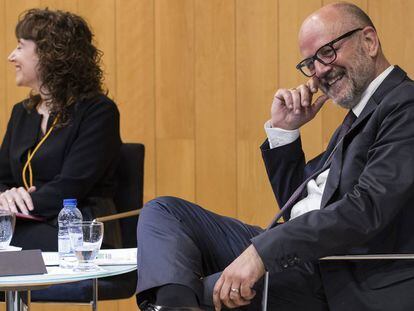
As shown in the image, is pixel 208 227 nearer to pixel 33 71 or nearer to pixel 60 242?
pixel 60 242

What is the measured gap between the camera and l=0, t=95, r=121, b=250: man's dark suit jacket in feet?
11.9

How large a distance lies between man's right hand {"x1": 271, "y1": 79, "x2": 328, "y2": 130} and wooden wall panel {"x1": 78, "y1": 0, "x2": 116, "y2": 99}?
70.0 inches

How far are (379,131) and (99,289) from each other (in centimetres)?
135

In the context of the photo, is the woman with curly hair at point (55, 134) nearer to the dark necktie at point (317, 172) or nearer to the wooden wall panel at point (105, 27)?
the wooden wall panel at point (105, 27)

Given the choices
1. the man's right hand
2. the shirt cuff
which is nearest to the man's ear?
the man's right hand

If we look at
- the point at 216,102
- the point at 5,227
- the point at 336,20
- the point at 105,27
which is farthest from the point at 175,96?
the point at 336,20

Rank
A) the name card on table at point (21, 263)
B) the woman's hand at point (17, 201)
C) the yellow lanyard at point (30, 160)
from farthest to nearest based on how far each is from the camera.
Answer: the yellow lanyard at point (30, 160)
the woman's hand at point (17, 201)
the name card on table at point (21, 263)

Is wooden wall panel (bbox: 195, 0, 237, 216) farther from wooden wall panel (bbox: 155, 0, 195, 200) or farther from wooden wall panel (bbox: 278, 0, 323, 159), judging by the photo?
wooden wall panel (bbox: 278, 0, 323, 159)

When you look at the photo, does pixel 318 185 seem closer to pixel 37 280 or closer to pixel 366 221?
pixel 366 221

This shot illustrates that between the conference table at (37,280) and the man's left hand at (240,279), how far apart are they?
1.22ft

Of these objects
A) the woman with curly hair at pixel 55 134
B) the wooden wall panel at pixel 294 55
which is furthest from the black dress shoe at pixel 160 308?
the wooden wall panel at pixel 294 55

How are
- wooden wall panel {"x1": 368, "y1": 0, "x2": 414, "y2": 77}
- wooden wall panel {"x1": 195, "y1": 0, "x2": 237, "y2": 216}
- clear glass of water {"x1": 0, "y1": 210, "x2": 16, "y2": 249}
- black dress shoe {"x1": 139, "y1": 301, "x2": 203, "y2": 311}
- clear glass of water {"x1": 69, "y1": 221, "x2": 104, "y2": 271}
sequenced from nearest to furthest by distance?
black dress shoe {"x1": 139, "y1": 301, "x2": 203, "y2": 311}, clear glass of water {"x1": 69, "y1": 221, "x2": 104, "y2": 271}, clear glass of water {"x1": 0, "y1": 210, "x2": 16, "y2": 249}, wooden wall panel {"x1": 368, "y1": 0, "x2": 414, "y2": 77}, wooden wall panel {"x1": 195, "y1": 0, "x2": 237, "y2": 216}

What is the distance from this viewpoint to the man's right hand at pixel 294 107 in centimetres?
295

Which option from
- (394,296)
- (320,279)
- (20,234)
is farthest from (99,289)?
(394,296)
